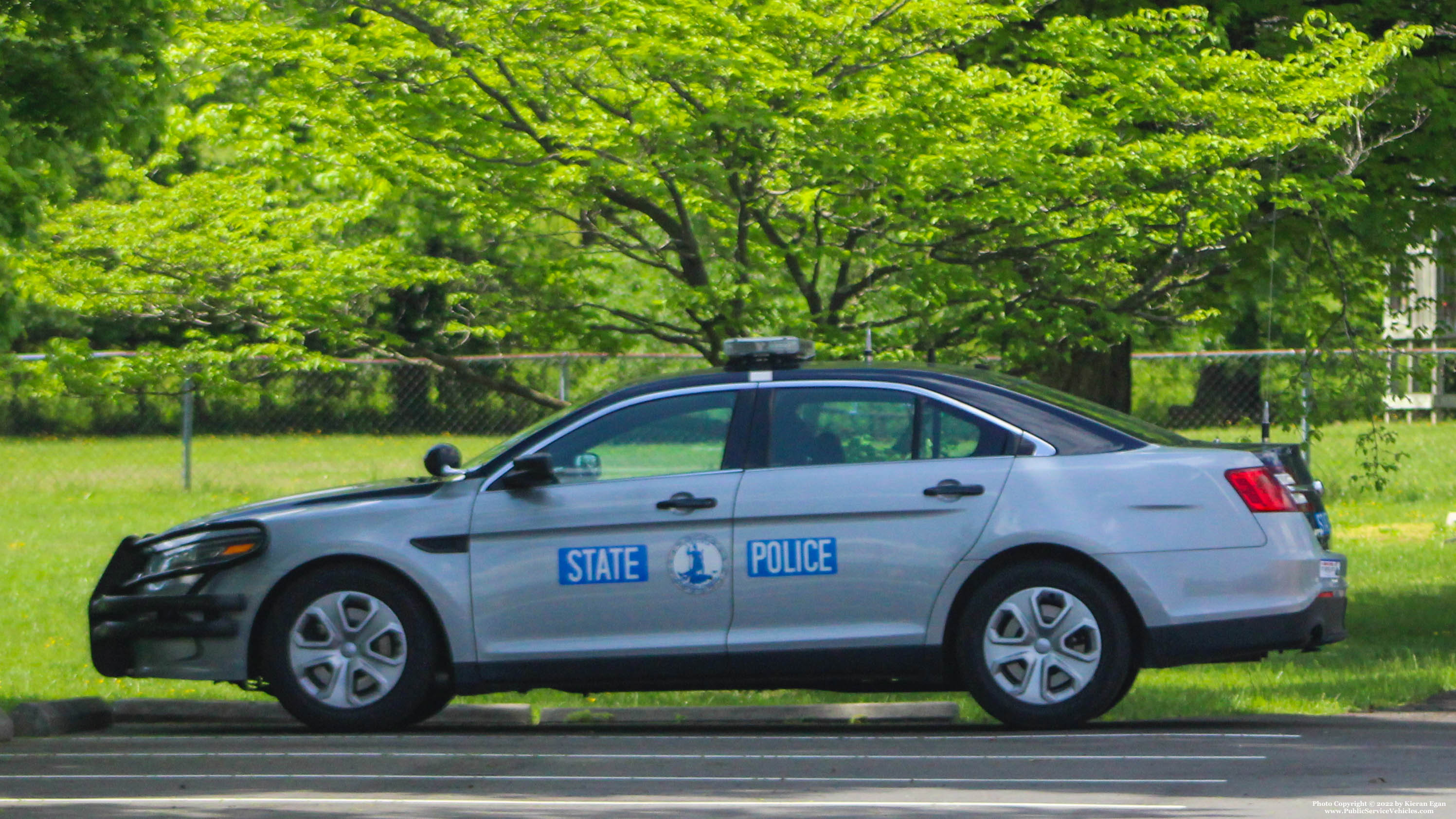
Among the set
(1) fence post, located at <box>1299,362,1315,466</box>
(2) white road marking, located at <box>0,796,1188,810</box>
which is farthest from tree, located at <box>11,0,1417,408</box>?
(2) white road marking, located at <box>0,796,1188,810</box>

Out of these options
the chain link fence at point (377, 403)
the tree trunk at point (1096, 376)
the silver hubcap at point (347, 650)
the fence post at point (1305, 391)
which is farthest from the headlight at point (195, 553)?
the chain link fence at point (377, 403)

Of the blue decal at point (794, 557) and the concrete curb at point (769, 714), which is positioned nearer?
the blue decal at point (794, 557)

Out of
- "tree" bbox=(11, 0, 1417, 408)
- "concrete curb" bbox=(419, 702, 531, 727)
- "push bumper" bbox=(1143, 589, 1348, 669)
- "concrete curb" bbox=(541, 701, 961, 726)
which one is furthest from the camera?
"tree" bbox=(11, 0, 1417, 408)

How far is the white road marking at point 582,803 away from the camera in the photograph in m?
5.72

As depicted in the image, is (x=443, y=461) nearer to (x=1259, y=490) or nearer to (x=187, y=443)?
(x=1259, y=490)

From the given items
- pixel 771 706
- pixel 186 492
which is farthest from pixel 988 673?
pixel 186 492

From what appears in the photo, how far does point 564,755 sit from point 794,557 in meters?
1.26

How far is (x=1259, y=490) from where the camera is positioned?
724cm

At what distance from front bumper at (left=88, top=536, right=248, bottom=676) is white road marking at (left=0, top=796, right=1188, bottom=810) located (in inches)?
57.0

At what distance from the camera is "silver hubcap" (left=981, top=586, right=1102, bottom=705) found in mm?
7258

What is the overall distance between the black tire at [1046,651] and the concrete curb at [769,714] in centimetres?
65

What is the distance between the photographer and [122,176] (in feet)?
46.0

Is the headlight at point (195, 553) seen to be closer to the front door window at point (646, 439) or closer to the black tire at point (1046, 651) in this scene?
the front door window at point (646, 439)

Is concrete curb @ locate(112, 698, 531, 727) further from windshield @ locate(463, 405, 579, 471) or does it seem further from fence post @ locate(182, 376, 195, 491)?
fence post @ locate(182, 376, 195, 491)
